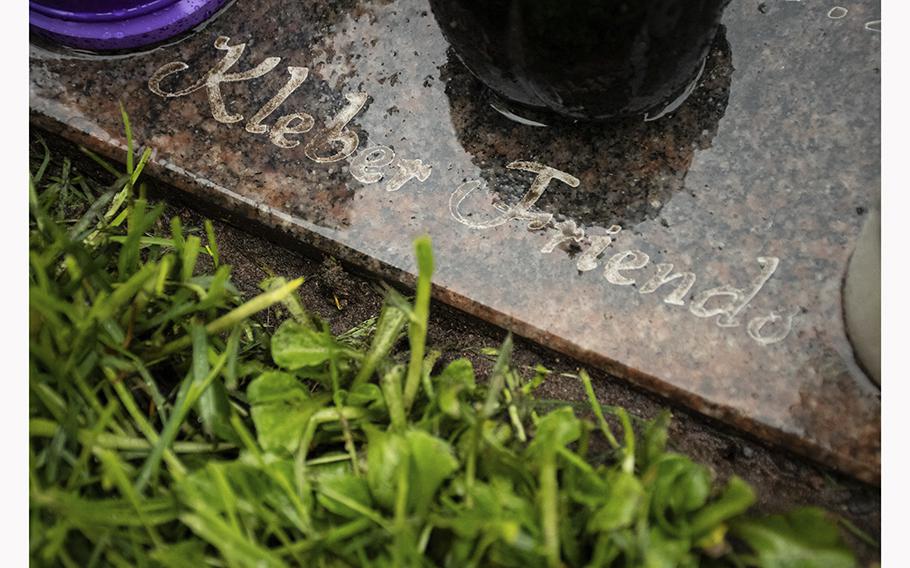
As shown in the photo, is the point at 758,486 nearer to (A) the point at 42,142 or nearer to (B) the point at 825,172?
(B) the point at 825,172

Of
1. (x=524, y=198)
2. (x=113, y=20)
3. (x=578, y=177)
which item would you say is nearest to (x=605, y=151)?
(x=578, y=177)

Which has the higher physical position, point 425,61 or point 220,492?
point 425,61

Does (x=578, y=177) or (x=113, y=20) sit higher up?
(x=113, y=20)

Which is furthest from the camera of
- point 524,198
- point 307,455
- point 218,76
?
point 218,76

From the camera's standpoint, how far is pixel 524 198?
148 cm

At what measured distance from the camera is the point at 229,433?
4.00ft

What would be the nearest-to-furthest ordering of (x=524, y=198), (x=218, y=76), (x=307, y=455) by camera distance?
(x=307, y=455), (x=524, y=198), (x=218, y=76)

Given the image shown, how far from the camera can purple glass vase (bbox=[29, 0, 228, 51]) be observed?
1641 mm

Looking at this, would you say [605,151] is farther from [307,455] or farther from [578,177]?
[307,455]

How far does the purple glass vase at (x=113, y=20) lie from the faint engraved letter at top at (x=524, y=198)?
0.71 metres

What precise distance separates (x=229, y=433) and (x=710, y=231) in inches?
34.8

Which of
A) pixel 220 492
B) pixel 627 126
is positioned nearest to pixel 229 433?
pixel 220 492

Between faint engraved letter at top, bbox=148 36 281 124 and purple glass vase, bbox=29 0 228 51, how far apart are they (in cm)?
8

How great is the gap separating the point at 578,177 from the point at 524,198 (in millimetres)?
109
